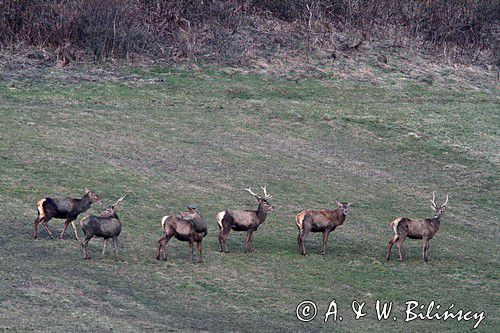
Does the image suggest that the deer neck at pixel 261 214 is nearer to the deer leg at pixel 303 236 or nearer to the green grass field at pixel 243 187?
the green grass field at pixel 243 187

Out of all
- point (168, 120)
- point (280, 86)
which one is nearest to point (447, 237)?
point (168, 120)

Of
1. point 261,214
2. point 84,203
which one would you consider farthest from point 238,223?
point 84,203

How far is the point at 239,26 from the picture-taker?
126ft

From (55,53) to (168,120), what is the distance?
21.2ft

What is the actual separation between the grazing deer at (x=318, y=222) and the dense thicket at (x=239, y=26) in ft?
57.3

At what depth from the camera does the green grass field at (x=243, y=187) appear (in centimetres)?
1520

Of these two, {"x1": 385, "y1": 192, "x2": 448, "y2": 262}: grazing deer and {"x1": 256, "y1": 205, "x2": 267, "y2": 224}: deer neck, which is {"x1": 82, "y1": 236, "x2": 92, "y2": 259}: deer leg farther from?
{"x1": 385, "y1": 192, "x2": 448, "y2": 262}: grazing deer

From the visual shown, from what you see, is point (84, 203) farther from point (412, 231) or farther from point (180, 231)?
point (412, 231)

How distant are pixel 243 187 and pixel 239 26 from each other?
16.1 metres

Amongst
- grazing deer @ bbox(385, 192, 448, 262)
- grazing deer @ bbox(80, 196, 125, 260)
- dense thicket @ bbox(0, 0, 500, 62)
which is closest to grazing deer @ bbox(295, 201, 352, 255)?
grazing deer @ bbox(385, 192, 448, 262)

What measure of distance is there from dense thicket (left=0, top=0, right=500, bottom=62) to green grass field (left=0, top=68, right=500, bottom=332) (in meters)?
2.05

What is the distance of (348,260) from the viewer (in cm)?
1842

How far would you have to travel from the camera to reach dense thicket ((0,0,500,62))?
34.4 metres

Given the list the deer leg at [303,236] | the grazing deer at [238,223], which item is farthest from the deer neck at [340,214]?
the grazing deer at [238,223]
